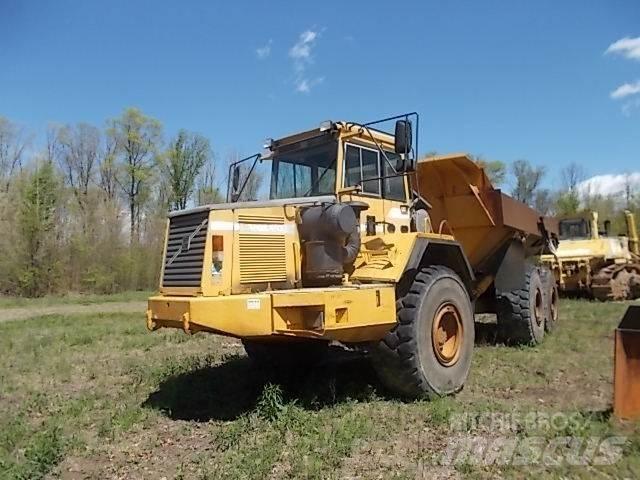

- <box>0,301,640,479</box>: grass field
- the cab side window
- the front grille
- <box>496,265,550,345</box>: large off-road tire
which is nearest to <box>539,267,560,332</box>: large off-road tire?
<box>496,265,550,345</box>: large off-road tire

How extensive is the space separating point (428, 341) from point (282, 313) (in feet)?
5.30

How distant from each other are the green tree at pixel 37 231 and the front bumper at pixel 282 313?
24357 millimetres

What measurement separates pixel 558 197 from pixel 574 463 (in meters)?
43.9

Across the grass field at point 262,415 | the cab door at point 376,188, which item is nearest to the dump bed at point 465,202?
the cab door at point 376,188

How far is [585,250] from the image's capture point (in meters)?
16.2

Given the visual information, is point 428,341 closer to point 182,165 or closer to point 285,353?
point 285,353

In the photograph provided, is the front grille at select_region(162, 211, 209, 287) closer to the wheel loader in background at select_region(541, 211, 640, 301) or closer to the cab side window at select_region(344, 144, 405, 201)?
the cab side window at select_region(344, 144, 405, 201)

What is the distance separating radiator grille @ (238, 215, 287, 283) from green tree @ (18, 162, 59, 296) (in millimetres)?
24546

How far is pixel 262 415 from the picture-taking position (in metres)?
5.00

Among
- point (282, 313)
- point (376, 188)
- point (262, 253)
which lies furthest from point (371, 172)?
point (282, 313)

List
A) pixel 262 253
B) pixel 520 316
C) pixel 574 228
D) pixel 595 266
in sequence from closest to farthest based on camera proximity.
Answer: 1. pixel 262 253
2. pixel 520 316
3. pixel 595 266
4. pixel 574 228

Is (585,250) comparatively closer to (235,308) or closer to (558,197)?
(235,308)

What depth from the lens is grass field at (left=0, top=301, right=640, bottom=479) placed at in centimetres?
406

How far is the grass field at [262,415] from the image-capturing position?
4059mm
